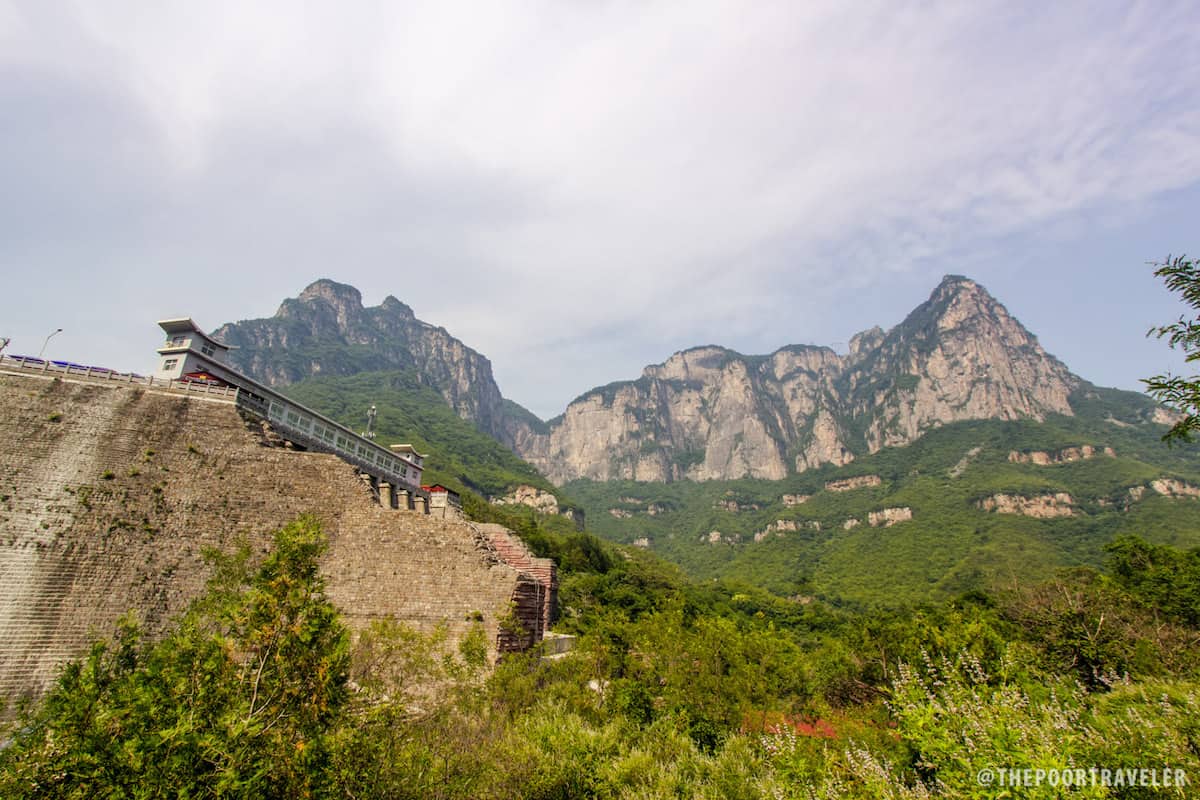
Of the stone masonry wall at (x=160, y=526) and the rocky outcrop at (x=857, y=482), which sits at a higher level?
the rocky outcrop at (x=857, y=482)

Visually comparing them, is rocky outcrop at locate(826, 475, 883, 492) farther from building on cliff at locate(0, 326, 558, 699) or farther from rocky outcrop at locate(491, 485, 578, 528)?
building on cliff at locate(0, 326, 558, 699)

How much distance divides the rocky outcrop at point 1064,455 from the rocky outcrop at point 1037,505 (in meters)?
27.2

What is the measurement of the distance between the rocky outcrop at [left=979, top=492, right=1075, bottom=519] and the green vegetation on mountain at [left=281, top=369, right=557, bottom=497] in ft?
385

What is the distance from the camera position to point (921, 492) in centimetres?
15900

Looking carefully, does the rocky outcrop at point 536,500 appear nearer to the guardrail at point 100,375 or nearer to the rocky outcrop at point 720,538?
the rocky outcrop at point 720,538

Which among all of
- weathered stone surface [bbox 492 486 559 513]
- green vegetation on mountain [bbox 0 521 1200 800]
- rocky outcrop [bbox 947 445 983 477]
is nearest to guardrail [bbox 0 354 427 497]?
green vegetation on mountain [bbox 0 521 1200 800]

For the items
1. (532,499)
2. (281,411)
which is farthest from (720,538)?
(281,411)

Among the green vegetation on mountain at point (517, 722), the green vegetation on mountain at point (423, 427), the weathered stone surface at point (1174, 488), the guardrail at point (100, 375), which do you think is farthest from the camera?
the green vegetation on mountain at point (423, 427)

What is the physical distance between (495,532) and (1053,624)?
2657cm

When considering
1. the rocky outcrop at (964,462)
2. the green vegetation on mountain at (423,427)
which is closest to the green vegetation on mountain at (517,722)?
the green vegetation on mountain at (423,427)

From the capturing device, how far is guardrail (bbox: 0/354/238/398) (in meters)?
24.0

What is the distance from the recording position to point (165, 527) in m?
21.0

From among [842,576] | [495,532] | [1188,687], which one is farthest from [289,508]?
[842,576]

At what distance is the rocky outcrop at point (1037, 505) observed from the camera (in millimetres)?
126438
